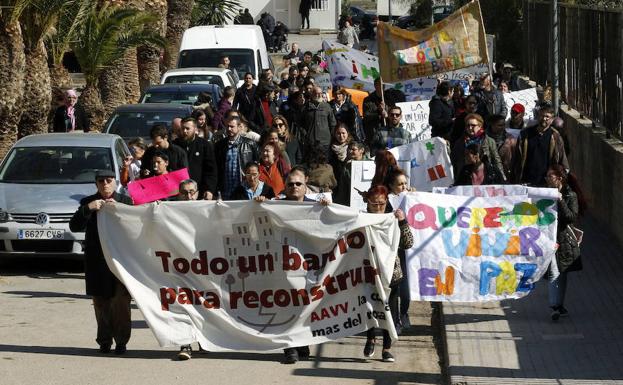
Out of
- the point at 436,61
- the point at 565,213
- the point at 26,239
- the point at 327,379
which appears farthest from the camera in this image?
the point at 436,61

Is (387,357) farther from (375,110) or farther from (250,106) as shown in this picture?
(250,106)

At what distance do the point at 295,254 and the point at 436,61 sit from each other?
9.47 m

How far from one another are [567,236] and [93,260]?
13.7ft

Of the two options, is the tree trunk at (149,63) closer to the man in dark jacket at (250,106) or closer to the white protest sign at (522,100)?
the man in dark jacket at (250,106)

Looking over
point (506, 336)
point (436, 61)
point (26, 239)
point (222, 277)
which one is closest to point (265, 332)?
point (222, 277)

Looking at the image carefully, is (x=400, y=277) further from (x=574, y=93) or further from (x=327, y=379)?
(x=574, y=93)

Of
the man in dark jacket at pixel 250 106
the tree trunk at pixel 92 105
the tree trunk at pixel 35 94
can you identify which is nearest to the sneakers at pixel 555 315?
the man in dark jacket at pixel 250 106

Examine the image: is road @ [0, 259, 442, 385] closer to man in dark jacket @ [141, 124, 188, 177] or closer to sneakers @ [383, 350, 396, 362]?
sneakers @ [383, 350, 396, 362]

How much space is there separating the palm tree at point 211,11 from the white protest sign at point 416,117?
75.9 ft

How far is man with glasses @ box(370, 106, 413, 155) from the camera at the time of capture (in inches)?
663

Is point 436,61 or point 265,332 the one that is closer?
point 265,332

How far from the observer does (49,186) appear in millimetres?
16219

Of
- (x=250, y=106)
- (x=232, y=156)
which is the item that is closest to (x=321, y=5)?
(x=250, y=106)

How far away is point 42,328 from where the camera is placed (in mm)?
12703
